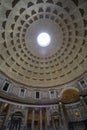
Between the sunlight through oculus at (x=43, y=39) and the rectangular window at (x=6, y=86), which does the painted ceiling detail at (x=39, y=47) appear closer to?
the sunlight through oculus at (x=43, y=39)

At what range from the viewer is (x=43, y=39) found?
26.0 metres

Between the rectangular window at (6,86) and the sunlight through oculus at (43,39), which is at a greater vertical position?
the sunlight through oculus at (43,39)

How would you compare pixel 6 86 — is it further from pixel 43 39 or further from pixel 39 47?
pixel 43 39

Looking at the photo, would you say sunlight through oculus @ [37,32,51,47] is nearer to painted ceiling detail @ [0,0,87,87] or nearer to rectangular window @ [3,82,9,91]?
painted ceiling detail @ [0,0,87,87]

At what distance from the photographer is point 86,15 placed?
1914cm

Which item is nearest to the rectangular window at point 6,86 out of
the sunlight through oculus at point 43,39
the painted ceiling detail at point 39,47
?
the painted ceiling detail at point 39,47

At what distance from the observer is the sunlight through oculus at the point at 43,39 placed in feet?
83.4

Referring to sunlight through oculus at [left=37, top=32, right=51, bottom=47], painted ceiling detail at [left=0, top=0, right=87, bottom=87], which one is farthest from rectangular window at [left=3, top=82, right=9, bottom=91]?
sunlight through oculus at [left=37, top=32, right=51, bottom=47]

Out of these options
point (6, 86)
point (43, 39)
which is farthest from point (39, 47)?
point (6, 86)

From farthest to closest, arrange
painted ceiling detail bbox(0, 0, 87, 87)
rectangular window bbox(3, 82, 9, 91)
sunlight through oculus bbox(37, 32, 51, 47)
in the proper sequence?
1. sunlight through oculus bbox(37, 32, 51, 47)
2. rectangular window bbox(3, 82, 9, 91)
3. painted ceiling detail bbox(0, 0, 87, 87)

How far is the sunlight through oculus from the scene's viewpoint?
1000 inches

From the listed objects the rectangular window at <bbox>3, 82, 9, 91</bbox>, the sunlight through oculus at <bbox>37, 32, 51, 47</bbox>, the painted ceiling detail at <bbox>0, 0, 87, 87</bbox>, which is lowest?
the rectangular window at <bbox>3, 82, 9, 91</bbox>

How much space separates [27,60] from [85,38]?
11084 millimetres

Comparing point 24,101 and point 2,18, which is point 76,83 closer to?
point 24,101
